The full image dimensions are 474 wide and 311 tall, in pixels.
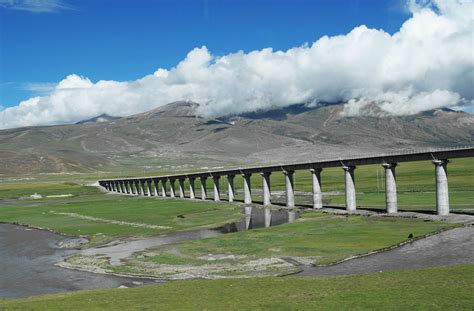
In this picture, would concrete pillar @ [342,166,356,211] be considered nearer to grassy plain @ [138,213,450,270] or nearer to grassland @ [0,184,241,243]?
grassy plain @ [138,213,450,270]

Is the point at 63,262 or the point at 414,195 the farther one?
the point at 414,195

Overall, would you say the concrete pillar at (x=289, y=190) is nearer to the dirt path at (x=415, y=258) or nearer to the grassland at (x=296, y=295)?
the dirt path at (x=415, y=258)

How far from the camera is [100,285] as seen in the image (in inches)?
2228

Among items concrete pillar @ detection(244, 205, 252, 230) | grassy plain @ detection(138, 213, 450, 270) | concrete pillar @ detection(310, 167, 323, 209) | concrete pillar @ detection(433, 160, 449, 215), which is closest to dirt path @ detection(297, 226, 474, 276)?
grassy plain @ detection(138, 213, 450, 270)

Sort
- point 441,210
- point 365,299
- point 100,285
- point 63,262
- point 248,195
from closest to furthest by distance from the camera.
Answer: point 365,299 < point 100,285 < point 63,262 < point 441,210 < point 248,195

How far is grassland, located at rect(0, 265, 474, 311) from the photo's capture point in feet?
121

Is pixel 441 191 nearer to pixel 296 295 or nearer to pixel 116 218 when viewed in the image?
pixel 296 295

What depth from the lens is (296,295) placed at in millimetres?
41594

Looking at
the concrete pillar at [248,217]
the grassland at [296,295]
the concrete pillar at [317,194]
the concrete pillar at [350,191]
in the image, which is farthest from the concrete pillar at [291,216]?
the grassland at [296,295]

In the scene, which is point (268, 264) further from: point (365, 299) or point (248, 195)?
point (248, 195)

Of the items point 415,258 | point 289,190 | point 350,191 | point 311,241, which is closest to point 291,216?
point 350,191

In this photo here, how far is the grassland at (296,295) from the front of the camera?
36750 mm

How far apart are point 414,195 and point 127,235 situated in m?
81.2

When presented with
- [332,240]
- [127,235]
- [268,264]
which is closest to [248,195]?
[127,235]
